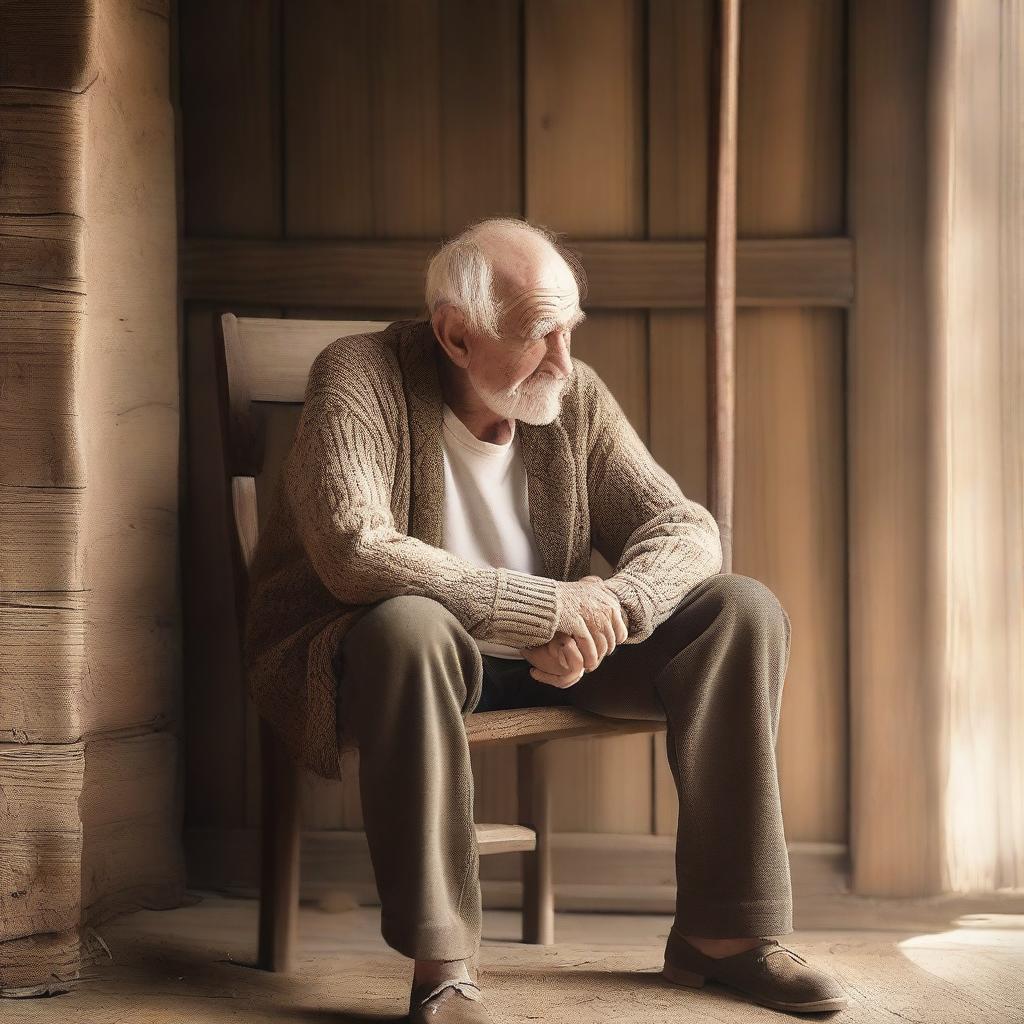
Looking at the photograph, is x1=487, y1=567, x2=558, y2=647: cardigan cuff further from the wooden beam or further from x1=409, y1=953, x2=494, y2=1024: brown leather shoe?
the wooden beam

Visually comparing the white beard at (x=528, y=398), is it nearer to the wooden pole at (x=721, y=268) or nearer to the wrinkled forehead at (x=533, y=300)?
the wrinkled forehead at (x=533, y=300)

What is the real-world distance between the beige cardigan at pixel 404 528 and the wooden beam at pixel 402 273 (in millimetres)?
342

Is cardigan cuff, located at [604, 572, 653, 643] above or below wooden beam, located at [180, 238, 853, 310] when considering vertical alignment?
below

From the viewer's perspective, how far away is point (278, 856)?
1.90 metres

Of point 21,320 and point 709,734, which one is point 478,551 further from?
point 21,320

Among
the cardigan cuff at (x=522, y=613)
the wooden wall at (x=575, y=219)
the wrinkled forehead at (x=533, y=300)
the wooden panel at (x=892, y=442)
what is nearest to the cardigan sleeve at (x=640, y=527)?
the cardigan cuff at (x=522, y=613)

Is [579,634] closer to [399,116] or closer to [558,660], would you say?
[558,660]

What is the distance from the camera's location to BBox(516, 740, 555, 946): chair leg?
214 centimetres

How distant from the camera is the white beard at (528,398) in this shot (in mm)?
1906

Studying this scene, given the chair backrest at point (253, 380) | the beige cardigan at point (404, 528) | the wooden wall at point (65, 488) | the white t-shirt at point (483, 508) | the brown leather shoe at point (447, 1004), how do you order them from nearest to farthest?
the brown leather shoe at point (447, 1004), the beige cardigan at point (404, 528), the wooden wall at point (65, 488), the white t-shirt at point (483, 508), the chair backrest at point (253, 380)

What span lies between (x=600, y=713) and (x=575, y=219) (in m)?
1.01

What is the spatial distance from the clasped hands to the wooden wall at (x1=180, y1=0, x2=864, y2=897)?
0.68 m

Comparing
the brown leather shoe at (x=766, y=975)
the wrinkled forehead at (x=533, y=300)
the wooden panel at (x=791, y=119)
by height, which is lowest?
the brown leather shoe at (x=766, y=975)

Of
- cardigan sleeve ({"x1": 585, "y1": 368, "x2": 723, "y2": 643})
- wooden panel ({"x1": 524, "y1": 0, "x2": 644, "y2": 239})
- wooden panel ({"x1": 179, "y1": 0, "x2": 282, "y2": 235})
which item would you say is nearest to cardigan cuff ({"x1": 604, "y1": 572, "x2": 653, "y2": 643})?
cardigan sleeve ({"x1": 585, "y1": 368, "x2": 723, "y2": 643})
